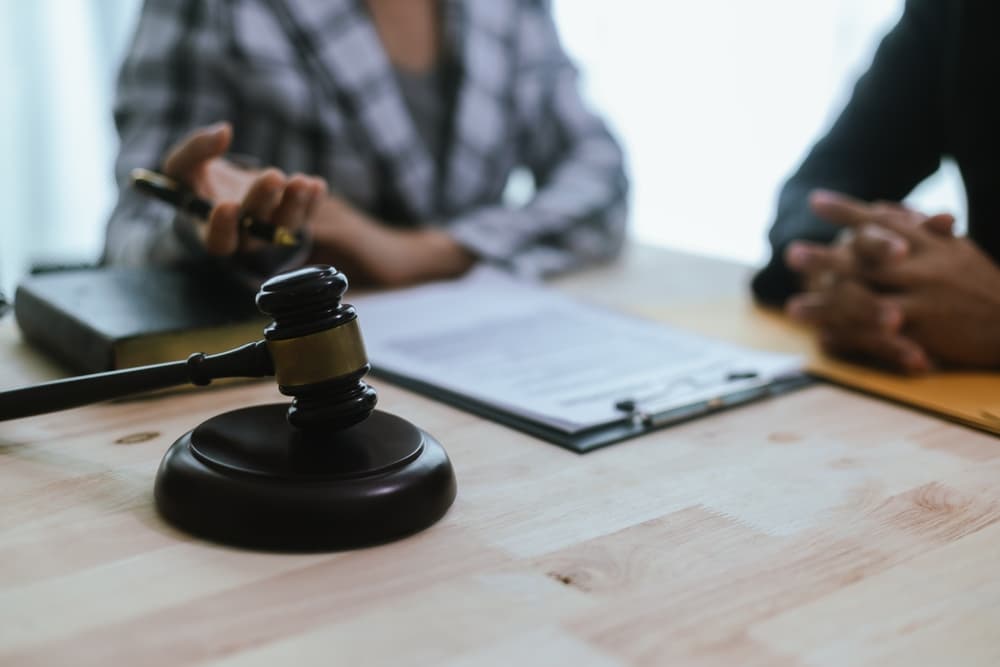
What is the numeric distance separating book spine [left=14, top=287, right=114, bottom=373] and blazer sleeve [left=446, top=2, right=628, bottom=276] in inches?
24.3

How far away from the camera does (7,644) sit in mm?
426

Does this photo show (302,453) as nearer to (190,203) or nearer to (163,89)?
(190,203)

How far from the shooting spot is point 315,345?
55cm

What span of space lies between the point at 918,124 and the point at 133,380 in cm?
122

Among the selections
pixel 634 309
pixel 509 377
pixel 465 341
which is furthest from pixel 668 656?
pixel 634 309

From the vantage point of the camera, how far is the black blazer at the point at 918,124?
1259 millimetres

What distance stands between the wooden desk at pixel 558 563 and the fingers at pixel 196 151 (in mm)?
298

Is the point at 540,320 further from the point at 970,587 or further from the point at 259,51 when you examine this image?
the point at 259,51

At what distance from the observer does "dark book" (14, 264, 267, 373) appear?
777mm

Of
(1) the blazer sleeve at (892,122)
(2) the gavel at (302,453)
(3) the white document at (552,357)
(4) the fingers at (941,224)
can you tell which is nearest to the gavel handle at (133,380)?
(2) the gavel at (302,453)

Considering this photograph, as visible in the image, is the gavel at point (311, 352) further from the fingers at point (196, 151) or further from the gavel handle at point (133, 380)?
the fingers at point (196, 151)

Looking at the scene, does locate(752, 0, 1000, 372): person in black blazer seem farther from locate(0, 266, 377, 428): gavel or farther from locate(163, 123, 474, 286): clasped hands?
locate(0, 266, 377, 428): gavel

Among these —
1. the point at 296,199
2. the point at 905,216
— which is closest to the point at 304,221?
the point at 296,199

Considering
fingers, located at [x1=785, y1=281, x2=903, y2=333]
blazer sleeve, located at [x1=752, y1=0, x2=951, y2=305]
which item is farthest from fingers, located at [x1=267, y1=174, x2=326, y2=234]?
blazer sleeve, located at [x1=752, y1=0, x2=951, y2=305]
